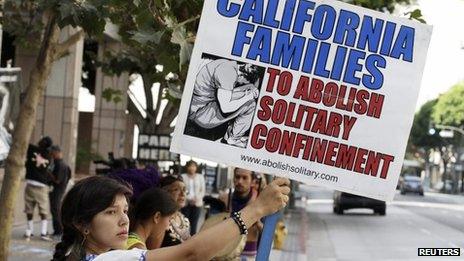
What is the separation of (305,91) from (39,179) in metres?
12.5

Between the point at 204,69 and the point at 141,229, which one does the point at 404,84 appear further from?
the point at 141,229

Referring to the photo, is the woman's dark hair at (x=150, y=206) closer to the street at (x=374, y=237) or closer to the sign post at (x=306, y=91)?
the sign post at (x=306, y=91)

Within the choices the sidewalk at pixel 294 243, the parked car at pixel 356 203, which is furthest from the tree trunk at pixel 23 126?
the parked car at pixel 356 203

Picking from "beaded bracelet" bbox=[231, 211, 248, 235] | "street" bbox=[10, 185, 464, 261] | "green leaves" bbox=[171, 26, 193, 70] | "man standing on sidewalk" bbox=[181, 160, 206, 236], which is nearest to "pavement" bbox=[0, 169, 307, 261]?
"street" bbox=[10, 185, 464, 261]

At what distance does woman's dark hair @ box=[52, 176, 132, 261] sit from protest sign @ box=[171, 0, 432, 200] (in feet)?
2.00

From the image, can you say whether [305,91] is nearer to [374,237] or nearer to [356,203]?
[374,237]

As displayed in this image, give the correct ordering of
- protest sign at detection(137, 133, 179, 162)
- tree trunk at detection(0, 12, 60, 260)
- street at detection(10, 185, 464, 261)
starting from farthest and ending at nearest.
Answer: protest sign at detection(137, 133, 179, 162) → street at detection(10, 185, 464, 261) → tree trunk at detection(0, 12, 60, 260)

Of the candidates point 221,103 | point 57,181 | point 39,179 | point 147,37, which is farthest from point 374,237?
point 221,103

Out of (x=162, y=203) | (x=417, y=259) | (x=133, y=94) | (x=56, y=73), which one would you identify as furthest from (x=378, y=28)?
(x=133, y=94)

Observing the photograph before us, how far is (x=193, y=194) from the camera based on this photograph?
1611 centimetres

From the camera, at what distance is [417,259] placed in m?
17.5

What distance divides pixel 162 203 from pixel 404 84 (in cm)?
149

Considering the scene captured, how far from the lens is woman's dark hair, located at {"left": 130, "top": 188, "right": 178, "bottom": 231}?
513cm

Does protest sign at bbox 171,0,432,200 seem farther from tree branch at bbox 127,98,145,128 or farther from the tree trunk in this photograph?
tree branch at bbox 127,98,145,128
